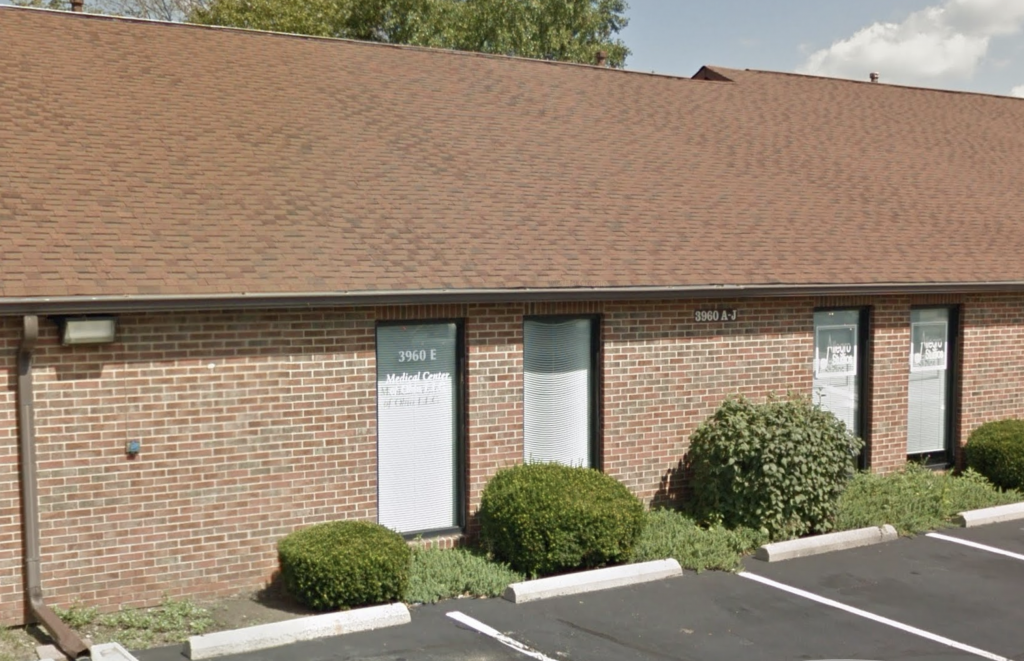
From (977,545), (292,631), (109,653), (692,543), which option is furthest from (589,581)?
(977,545)

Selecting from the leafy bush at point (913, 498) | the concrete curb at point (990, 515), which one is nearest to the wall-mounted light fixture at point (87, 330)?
the leafy bush at point (913, 498)

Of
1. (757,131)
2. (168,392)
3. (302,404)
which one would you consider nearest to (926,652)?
(302,404)

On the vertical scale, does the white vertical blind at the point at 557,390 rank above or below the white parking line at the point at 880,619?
above

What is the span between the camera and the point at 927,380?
14188mm

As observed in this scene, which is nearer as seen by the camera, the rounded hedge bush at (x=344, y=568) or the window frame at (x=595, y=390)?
the rounded hedge bush at (x=344, y=568)

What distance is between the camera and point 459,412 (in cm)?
1089

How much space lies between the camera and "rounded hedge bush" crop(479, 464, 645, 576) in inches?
389

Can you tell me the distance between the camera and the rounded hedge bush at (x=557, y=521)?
32.4 ft

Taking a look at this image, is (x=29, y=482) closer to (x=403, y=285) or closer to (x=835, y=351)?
(x=403, y=285)

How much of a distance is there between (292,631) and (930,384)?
9.56m

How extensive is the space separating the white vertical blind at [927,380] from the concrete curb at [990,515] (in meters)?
1.58

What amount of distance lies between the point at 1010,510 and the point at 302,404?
8.54 metres

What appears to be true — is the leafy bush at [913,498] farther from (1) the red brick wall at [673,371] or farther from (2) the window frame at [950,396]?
(1) the red brick wall at [673,371]

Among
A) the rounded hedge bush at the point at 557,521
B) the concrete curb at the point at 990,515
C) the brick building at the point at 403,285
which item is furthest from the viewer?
the concrete curb at the point at 990,515
